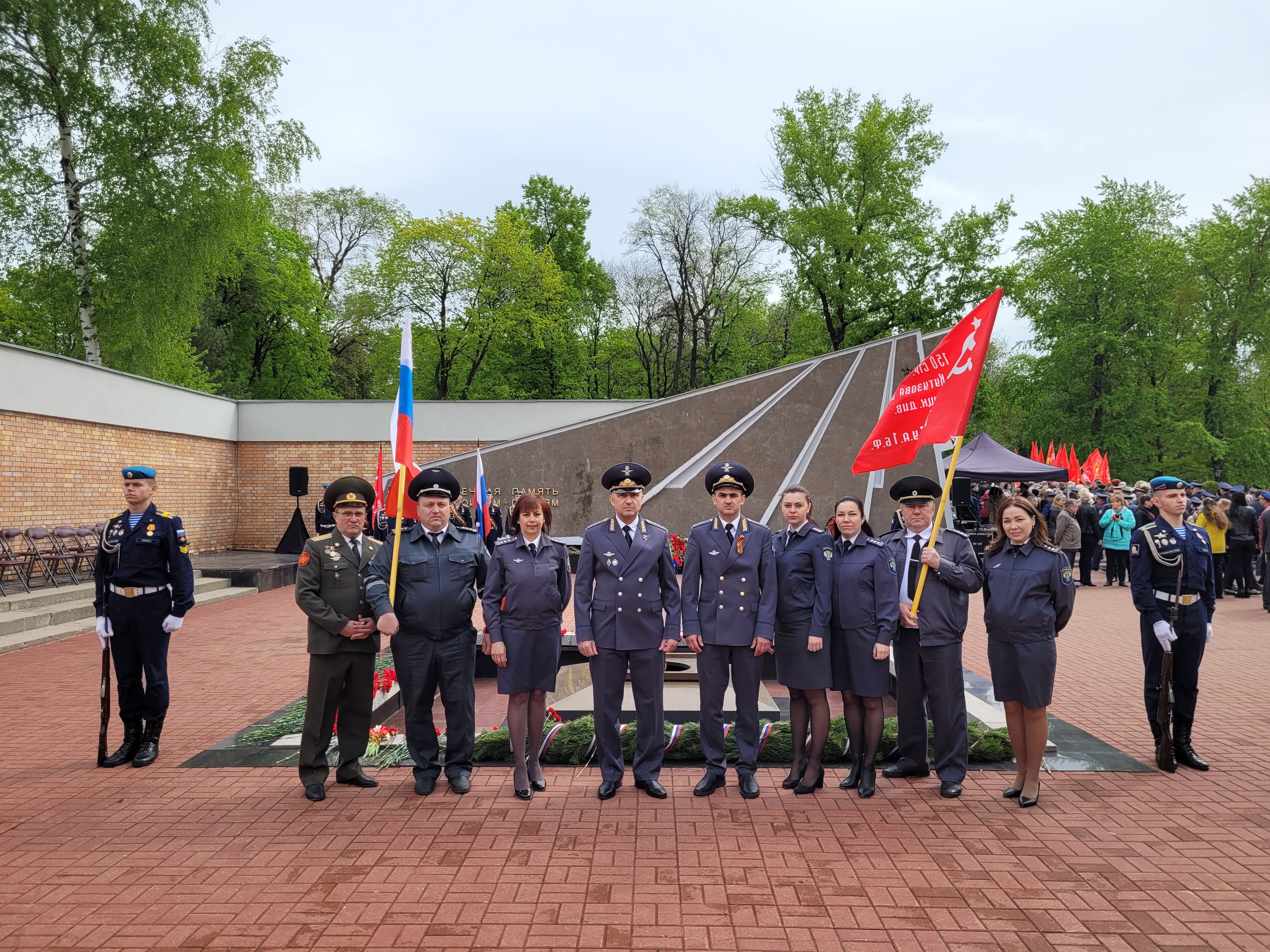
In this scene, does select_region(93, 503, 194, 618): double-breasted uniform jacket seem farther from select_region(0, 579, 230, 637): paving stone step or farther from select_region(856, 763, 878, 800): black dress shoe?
select_region(0, 579, 230, 637): paving stone step

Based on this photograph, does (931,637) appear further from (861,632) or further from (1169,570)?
(1169,570)

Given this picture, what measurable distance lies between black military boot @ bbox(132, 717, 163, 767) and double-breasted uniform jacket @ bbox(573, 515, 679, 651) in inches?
116

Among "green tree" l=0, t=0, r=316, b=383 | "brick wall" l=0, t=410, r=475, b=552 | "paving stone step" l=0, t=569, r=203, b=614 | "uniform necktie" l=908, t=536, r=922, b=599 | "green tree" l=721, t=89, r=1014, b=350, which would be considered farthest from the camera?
"green tree" l=721, t=89, r=1014, b=350

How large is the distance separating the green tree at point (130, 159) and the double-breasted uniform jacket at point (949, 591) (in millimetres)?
18371

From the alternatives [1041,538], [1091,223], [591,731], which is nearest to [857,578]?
[1041,538]

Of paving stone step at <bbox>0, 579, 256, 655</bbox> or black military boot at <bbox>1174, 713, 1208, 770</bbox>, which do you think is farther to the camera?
paving stone step at <bbox>0, 579, 256, 655</bbox>

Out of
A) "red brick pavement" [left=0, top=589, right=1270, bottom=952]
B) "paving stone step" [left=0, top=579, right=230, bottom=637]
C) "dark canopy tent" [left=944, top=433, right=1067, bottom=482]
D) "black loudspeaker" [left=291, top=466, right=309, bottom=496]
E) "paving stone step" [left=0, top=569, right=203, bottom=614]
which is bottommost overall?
"red brick pavement" [left=0, top=589, right=1270, bottom=952]

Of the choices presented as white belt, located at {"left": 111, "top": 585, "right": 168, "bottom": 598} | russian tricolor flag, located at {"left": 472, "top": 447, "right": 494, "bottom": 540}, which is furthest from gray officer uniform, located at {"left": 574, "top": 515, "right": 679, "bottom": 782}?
russian tricolor flag, located at {"left": 472, "top": 447, "right": 494, "bottom": 540}

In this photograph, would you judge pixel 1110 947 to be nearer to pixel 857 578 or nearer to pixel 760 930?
pixel 760 930

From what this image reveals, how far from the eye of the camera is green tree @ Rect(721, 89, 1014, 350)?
27.1 meters

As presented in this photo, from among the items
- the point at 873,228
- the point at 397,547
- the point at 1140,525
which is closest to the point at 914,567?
the point at 397,547

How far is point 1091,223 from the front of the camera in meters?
32.3

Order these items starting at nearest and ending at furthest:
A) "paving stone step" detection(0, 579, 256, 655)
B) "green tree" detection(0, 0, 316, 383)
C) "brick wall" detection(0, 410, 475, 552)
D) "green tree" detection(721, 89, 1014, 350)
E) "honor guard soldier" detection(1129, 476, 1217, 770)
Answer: "honor guard soldier" detection(1129, 476, 1217, 770), "paving stone step" detection(0, 579, 256, 655), "brick wall" detection(0, 410, 475, 552), "green tree" detection(0, 0, 316, 383), "green tree" detection(721, 89, 1014, 350)

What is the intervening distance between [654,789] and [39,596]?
9.92 m
